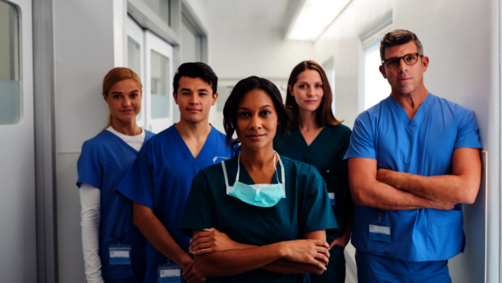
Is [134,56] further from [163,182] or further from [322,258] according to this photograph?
[322,258]

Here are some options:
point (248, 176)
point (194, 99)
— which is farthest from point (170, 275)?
point (194, 99)

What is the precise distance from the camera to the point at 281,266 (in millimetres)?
988

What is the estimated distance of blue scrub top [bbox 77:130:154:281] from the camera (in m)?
1.51

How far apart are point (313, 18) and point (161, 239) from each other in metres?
4.04

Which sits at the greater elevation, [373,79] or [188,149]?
[373,79]

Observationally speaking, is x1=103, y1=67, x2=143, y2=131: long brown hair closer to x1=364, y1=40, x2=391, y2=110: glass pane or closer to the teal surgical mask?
the teal surgical mask

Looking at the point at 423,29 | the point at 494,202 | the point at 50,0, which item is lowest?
the point at 494,202

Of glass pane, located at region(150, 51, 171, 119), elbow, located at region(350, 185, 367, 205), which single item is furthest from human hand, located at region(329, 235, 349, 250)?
glass pane, located at region(150, 51, 171, 119)

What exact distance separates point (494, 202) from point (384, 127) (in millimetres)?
511

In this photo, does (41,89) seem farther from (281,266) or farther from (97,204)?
(281,266)

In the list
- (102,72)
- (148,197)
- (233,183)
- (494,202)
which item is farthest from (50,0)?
A: (494,202)

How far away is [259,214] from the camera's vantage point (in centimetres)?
104

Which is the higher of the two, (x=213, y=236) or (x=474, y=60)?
(x=474, y=60)

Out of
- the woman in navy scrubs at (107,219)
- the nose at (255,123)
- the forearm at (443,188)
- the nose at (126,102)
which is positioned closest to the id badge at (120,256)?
the woman in navy scrubs at (107,219)
